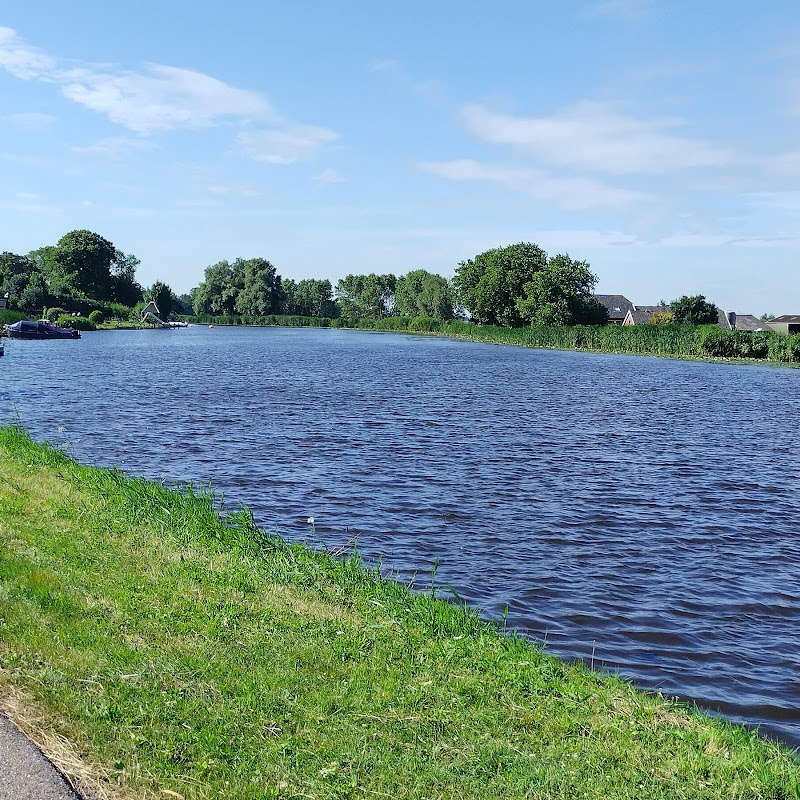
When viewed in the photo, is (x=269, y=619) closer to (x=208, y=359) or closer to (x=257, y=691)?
(x=257, y=691)

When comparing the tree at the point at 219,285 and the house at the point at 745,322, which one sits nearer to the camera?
the house at the point at 745,322

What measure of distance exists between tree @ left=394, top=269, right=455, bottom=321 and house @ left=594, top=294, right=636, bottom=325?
31169mm

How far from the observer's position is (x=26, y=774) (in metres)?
4.95

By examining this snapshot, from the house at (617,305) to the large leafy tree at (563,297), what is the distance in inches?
1251

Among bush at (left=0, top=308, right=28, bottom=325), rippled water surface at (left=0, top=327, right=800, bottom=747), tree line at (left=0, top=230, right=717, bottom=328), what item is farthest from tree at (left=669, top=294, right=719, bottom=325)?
bush at (left=0, top=308, right=28, bottom=325)

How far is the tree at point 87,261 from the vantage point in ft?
487

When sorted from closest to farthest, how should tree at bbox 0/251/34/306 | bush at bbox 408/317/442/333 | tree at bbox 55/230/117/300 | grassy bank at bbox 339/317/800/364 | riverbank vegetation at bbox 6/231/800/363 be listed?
grassy bank at bbox 339/317/800/364 → riverbank vegetation at bbox 6/231/800/363 → tree at bbox 0/251/34/306 → tree at bbox 55/230/117/300 → bush at bbox 408/317/442/333

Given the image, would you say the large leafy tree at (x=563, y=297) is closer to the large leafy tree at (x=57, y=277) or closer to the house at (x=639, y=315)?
the house at (x=639, y=315)

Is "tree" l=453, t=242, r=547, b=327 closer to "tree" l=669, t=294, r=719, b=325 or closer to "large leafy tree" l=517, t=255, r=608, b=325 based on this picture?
"large leafy tree" l=517, t=255, r=608, b=325

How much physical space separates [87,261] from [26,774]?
15735cm

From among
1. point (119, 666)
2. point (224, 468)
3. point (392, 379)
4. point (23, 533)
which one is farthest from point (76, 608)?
point (392, 379)

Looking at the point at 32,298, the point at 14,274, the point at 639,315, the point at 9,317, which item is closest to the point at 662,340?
the point at 639,315

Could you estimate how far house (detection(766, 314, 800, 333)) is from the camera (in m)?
134

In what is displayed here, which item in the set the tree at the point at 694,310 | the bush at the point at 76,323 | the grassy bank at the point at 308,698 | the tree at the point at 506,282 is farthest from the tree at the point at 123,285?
the grassy bank at the point at 308,698
